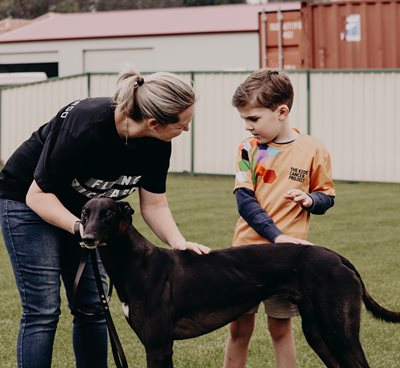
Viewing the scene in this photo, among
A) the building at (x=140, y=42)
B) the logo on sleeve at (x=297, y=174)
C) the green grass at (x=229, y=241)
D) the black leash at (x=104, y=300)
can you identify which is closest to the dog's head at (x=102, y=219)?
the black leash at (x=104, y=300)

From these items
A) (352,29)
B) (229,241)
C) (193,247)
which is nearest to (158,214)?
(193,247)

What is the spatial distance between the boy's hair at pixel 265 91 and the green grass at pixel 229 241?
77.8 inches

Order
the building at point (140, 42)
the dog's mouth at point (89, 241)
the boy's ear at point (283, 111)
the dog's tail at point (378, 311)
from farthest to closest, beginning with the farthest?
the building at point (140, 42), the boy's ear at point (283, 111), the dog's tail at point (378, 311), the dog's mouth at point (89, 241)

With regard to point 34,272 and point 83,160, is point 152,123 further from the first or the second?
point 34,272

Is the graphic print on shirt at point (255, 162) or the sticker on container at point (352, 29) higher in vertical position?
the sticker on container at point (352, 29)

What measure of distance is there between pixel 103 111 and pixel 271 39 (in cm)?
1937

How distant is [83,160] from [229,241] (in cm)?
692

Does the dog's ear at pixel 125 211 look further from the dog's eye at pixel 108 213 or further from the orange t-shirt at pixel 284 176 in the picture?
the orange t-shirt at pixel 284 176

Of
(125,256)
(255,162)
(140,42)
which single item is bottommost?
(125,256)

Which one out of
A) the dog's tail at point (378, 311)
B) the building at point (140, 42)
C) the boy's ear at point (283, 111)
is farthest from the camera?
Answer: the building at point (140, 42)

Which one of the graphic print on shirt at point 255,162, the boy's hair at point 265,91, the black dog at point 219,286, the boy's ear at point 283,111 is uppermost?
the boy's hair at point 265,91

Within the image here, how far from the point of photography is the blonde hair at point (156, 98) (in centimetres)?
488

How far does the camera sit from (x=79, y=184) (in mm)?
5184

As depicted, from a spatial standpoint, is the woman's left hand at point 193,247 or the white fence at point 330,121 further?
the white fence at point 330,121
